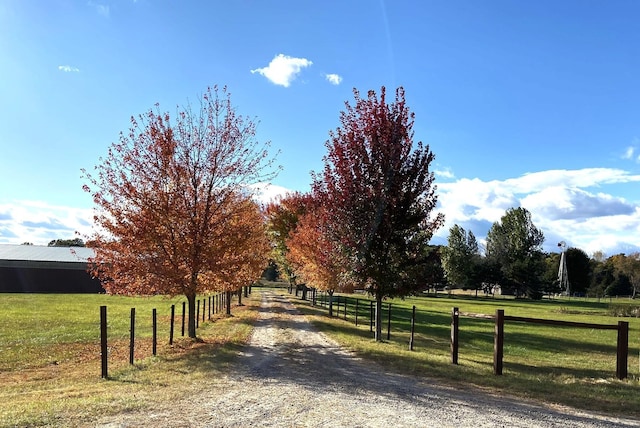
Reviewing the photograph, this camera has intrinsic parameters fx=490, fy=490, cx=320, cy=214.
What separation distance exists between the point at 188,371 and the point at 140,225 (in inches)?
225

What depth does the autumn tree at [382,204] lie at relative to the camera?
1603 centimetres

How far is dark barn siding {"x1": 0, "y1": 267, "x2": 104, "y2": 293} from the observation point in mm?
55281

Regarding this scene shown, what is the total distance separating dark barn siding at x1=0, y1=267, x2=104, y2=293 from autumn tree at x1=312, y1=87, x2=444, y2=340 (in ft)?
158

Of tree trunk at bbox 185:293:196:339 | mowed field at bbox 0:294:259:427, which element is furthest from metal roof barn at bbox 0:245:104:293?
tree trunk at bbox 185:293:196:339

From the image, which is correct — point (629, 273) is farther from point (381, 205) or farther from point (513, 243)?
point (381, 205)

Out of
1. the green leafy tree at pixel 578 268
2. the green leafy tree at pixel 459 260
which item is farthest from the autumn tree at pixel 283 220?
the green leafy tree at pixel 578 268

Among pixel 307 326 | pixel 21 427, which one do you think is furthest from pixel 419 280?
pixel 21 427

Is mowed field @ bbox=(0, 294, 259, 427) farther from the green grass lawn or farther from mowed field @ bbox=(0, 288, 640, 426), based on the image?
the green grass lawn

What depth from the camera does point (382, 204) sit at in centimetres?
1595

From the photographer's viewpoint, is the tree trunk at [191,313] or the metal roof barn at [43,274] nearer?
the tree trunk at [191,313]

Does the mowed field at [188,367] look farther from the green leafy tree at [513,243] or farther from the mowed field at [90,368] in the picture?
the green leafy tree at [513,243]

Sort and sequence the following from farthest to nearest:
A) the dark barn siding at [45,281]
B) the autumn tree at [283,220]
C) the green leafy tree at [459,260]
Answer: the green leafy tree at [459,260] → the dark barn siding at [45,281] → the autumn tree at [283,220]

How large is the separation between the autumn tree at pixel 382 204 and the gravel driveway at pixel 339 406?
18.0ft

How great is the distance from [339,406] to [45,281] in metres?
58.8
